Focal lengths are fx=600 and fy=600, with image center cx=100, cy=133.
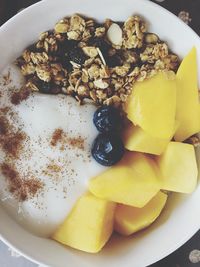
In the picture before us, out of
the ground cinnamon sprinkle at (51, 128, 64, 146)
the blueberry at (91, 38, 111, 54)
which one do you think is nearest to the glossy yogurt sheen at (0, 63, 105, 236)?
the ground cinnamon sprinkle at (51, 128, 64, 146)

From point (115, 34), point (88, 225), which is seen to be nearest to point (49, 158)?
point (88, 225)

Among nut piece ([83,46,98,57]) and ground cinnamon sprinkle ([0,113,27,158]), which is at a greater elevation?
nut piece ([83,46,98,57])

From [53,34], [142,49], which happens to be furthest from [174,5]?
[53,34]

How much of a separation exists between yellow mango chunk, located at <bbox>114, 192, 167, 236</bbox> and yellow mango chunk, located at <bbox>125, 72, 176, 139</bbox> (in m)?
0.14

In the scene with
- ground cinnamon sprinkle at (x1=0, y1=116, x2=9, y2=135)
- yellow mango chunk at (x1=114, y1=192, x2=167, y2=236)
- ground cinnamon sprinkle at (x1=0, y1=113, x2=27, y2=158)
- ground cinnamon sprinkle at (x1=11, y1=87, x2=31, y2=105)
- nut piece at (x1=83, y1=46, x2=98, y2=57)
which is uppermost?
nut piece at (x1=83, y1=46, x2=98, y2=57)

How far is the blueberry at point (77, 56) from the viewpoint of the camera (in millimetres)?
1120

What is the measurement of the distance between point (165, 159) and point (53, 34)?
315mm

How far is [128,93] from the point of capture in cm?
111

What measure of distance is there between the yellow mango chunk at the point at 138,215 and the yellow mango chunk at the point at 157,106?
0.45ft

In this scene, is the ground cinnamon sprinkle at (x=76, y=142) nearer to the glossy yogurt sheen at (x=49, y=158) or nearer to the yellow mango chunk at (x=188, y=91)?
the glossy yogurt sheen at (x=49, y=158)

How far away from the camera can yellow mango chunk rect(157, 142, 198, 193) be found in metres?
1.12

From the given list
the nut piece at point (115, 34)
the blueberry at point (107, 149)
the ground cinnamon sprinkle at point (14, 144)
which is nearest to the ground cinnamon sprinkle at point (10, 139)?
the ground cinnamon sprinkle at point (14, 144)

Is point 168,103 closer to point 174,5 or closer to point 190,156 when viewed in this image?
point 190,156

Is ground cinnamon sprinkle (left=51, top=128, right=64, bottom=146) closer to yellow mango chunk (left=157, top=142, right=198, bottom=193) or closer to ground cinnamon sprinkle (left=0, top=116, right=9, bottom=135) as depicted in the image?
ground cinnamon sprinkle (left=0, top=116, right=9, bottom=135)
